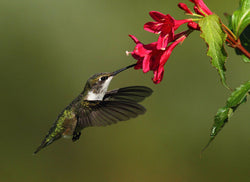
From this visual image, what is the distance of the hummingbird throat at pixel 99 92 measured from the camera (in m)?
2.06

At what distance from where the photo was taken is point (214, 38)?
4.00 feet

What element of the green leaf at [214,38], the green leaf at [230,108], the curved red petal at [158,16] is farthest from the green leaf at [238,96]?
the curved red petal at [158,16]

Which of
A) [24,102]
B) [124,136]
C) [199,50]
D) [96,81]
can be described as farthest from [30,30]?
[96,81]

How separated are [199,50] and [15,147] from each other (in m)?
2.33

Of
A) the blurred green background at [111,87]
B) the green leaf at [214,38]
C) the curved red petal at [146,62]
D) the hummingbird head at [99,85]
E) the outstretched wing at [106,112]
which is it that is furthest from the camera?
the blurred green background at [111,87]

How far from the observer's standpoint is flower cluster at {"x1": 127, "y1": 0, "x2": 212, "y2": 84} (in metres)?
1.34

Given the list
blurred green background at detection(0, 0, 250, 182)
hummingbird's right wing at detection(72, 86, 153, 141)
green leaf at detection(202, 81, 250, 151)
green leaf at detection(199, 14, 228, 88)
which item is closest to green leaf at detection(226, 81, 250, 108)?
green leaf at detection(202, 81, 250, 151)

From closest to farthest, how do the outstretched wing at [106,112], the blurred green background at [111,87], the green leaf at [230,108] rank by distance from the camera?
the green leaf at [230,108] → the outstretched wing at [106,112] → the blurred green background at [111,87]

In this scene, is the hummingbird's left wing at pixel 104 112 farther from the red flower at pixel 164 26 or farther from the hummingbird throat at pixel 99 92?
the red flower at pixel 164 26

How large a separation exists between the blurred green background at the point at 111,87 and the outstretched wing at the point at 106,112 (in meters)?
1.82

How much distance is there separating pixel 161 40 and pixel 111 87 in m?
2.92

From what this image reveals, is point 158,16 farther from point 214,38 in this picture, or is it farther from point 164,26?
point 214,38

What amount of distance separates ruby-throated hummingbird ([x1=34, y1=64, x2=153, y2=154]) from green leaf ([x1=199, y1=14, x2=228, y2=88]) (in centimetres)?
69

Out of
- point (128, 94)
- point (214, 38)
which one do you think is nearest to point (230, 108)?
point (214, 38)
